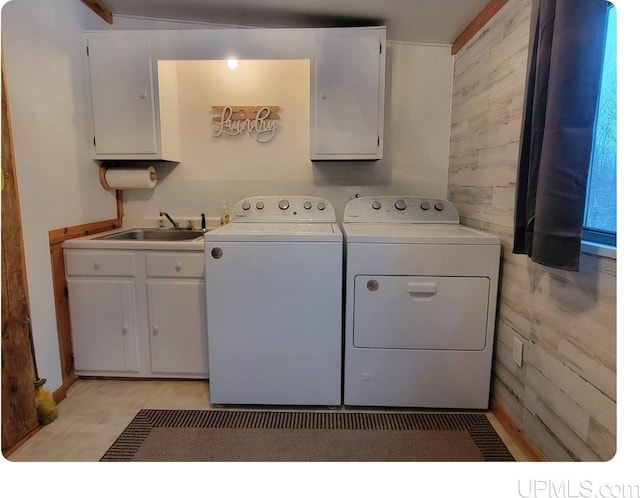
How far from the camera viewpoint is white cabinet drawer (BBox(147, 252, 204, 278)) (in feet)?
6.57

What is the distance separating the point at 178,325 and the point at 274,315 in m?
0.64

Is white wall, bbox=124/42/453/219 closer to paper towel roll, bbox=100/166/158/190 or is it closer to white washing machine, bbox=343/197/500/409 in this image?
paper towel roll, bbox=100/166/158/190

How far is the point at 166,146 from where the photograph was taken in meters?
2.32

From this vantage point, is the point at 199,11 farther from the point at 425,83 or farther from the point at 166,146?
the point at 425,83

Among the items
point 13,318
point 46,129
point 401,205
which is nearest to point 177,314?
point 13,318

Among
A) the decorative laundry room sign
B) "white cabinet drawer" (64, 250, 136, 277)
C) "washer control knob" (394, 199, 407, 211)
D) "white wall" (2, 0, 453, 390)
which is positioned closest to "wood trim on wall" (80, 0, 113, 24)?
"white wall" (2, 0, 453, 390)

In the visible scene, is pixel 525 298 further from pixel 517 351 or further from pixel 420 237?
pixel 420 237

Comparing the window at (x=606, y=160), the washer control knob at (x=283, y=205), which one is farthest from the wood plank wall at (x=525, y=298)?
the washer control knob at (x=283, y=205)

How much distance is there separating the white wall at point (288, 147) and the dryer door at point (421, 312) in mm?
989

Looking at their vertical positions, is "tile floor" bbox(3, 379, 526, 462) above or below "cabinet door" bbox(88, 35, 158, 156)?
below

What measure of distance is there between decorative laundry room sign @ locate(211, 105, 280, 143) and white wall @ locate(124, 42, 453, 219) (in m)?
0.04

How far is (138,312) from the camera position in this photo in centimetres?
204

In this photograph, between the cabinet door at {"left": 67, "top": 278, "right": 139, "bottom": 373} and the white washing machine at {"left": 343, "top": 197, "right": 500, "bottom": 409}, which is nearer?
the white washing machine at {"left": 343, "top": 197, "right": 500, "bottom": 409}

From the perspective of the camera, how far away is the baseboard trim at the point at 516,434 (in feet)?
4.85
